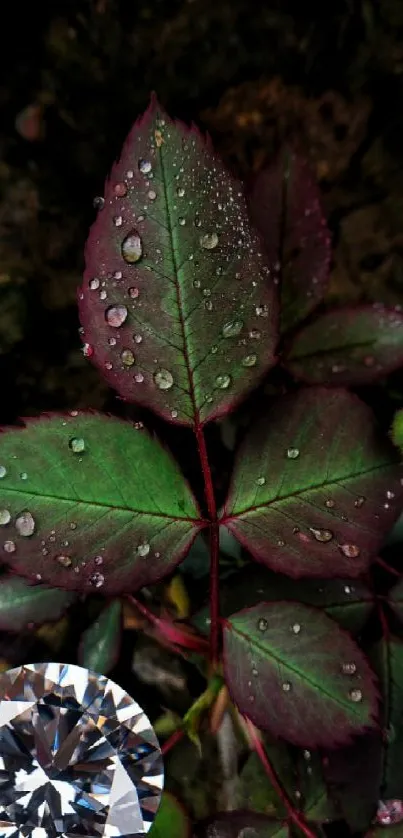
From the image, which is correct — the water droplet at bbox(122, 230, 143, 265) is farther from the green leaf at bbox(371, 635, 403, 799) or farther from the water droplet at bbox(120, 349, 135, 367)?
the green leaf at bbox(371, 635, 403, 799)

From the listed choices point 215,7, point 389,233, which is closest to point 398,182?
point 389,233

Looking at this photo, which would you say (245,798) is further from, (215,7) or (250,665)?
(215,7)

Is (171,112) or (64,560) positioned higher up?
(171,112)

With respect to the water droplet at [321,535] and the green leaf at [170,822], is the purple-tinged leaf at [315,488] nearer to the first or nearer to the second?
the water droplet at [321,535]

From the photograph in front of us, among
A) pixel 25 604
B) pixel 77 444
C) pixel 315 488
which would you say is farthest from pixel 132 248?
pixel 25 604

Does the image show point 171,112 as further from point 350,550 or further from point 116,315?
point 350,550

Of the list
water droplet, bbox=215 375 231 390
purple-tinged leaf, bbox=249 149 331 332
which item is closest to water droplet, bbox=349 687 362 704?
water droplet, bbox=215 375 231 390
